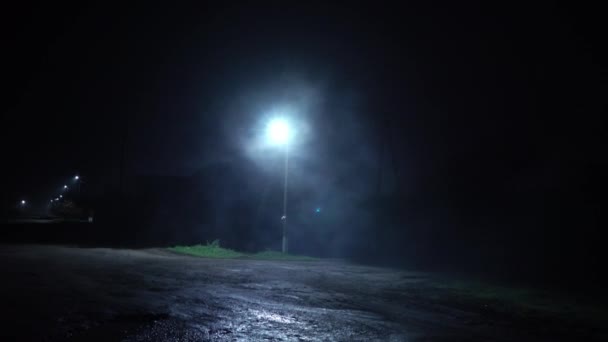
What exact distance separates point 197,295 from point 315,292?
2981mm

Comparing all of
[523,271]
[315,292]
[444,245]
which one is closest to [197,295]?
[315,292]

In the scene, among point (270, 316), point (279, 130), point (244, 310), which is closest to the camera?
point (270, 316)

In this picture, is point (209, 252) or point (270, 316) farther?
point (209, 252)

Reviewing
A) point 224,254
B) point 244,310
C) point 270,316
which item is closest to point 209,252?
point 224,254

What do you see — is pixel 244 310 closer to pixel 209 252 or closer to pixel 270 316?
pixel 270 316

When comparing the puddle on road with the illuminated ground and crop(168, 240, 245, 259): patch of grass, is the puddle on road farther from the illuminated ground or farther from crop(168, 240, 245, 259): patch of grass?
crop(168, 240, 245, 259): patch of grass

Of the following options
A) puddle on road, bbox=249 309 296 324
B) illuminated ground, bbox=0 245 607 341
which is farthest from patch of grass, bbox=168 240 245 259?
puddle on road, bbox=249 309 296 324

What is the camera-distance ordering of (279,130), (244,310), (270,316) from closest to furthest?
1. (270,316)
2. (244,310)
3. (279,130)

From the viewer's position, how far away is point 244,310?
8.57 metres

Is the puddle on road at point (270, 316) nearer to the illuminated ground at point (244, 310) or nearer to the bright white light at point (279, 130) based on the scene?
the illuminated ground at point (244, 310)

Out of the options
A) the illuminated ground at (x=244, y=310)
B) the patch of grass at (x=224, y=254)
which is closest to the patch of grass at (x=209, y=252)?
the patch of grass at (x=224, y=254)

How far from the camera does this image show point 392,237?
27062 millimetres

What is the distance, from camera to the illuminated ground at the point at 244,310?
684 cm

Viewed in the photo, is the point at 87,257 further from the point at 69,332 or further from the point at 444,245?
the point at 444,245
